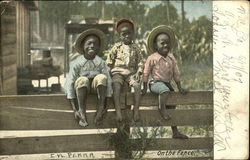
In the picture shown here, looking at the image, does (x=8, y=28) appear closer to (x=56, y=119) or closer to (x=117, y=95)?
(x=56, y=119)

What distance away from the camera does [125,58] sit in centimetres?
505

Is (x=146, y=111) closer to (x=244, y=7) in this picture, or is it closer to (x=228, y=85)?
(x=228, y=85)

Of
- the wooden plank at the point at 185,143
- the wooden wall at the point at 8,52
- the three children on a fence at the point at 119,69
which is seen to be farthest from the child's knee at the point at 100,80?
the wooden wall at the point at 8,52

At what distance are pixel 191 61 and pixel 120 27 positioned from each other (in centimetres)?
1134

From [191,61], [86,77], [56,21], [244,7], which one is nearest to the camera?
[244,7]

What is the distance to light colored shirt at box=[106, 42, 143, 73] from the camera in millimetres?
5055

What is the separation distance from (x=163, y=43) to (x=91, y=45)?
0.86 m

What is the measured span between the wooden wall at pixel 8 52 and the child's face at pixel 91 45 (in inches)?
146

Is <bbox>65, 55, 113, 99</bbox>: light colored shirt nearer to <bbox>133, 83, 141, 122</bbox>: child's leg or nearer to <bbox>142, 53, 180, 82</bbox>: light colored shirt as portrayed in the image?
<bbox>133, 83, 141, 122</bbox>: child's leg

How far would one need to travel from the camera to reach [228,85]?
4.15 metres

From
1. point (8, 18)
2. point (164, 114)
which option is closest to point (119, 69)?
point (164, 114)

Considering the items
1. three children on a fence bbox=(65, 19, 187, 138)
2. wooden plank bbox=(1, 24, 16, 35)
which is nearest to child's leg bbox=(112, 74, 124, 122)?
three children on a fence bbox=(65, 19, 187, 138)

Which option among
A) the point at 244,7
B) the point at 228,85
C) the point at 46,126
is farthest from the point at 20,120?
the point at 244,7

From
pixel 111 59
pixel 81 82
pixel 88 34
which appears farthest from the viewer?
pixel 111 59
